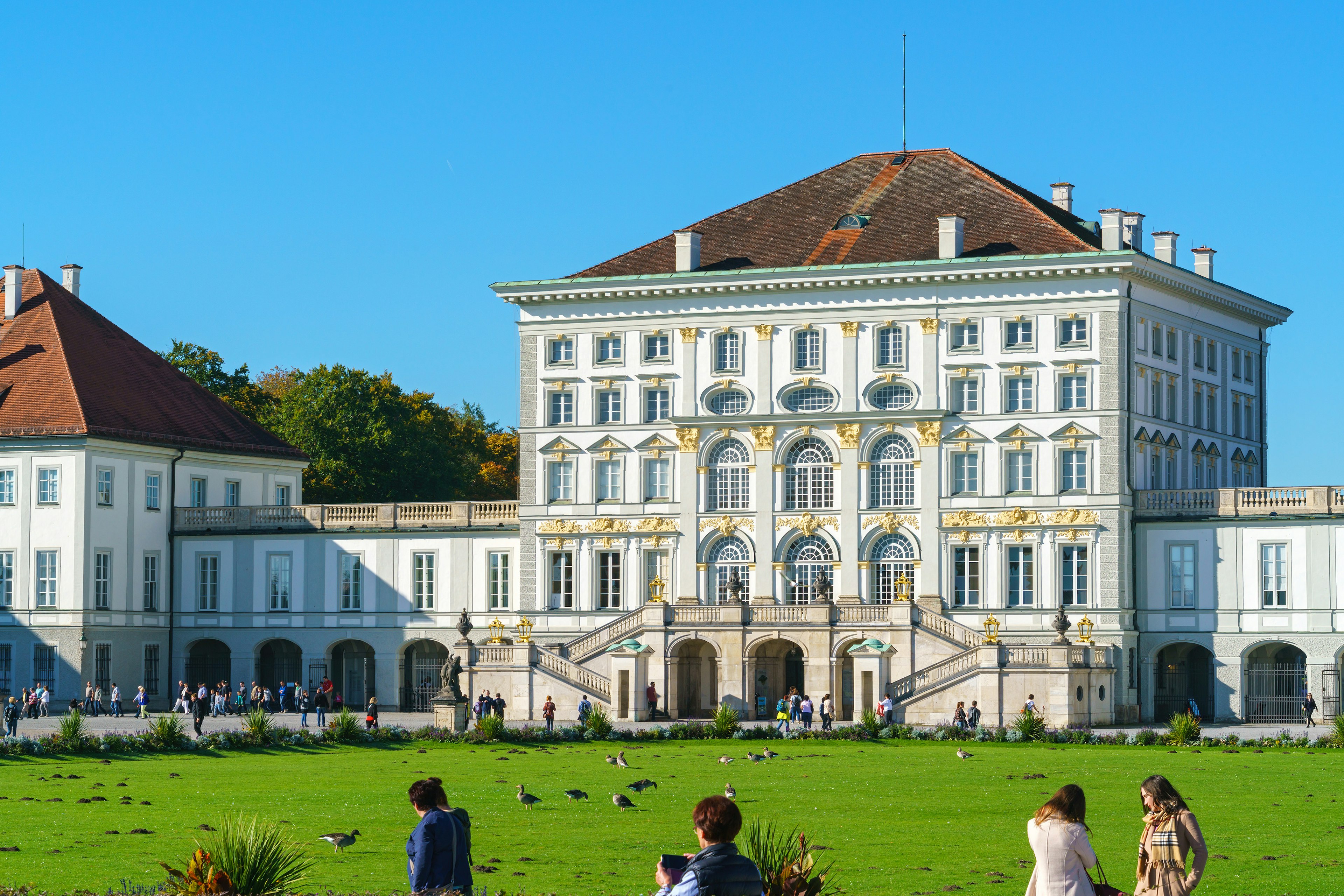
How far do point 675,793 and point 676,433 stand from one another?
112 ft

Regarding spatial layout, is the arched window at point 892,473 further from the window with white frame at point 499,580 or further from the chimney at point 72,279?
the chimney at point 72,279

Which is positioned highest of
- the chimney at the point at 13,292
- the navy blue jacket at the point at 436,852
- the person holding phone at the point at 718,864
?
the chimney at the point at 13,292

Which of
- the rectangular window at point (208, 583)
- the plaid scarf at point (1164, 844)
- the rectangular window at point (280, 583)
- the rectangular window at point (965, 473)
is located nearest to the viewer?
the plaid scarf at point (1164, 844)

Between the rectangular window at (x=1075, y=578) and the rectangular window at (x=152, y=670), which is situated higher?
the rectangular window at (x=1075, y=578)

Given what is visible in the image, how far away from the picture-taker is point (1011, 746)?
48656 millimetres

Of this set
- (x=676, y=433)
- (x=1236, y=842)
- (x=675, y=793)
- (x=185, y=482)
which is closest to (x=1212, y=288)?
(x=676, y=433)

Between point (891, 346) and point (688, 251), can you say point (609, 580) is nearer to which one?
point (688, 251)

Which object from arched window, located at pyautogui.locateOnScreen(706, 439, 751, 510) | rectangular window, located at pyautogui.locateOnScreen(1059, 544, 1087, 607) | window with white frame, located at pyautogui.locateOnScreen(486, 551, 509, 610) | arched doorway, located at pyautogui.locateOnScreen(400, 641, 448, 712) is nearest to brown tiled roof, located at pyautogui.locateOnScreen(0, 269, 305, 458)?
arched doorway, located at pyautogui.locateOnScreen(400, 641, 448, 712)

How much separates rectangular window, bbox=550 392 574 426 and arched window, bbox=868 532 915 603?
11179 millimetres

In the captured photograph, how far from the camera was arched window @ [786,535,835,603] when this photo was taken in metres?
67.1

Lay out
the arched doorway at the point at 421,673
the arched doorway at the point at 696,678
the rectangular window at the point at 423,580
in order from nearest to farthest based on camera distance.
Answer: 1. the arched doorway at the point at 696,678
2. the arched doorway at the point at 421,673
3. the rectangular window at the point at 423,580

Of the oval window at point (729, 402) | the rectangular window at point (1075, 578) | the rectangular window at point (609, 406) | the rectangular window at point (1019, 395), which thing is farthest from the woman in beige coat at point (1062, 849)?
the rectangular window at point (609, 406)

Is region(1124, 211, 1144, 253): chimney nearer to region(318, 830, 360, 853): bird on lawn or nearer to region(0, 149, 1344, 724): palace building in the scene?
region(0, 149, 1344, 724): palace building

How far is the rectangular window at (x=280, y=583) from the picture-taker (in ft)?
245
